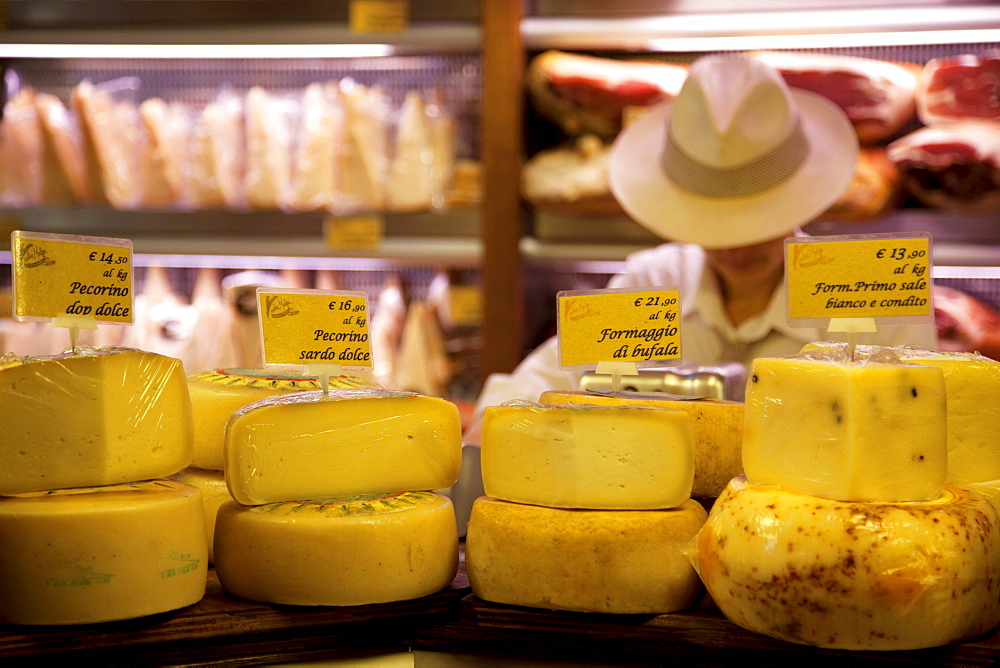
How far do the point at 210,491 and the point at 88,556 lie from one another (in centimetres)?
28

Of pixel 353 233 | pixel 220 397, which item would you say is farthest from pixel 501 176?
pixel 220 397

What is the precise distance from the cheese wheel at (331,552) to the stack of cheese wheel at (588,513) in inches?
3.1

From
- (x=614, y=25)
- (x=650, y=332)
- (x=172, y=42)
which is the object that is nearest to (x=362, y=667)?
(x=650, y=332)

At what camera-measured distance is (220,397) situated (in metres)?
1.38

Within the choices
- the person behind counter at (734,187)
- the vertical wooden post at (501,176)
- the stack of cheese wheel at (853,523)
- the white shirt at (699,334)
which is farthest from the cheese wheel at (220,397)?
the vertical wooden post at (501,176)

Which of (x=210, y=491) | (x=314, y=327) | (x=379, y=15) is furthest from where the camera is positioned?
(x=379, y=15)

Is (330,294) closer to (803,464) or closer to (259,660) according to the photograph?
(259,660)

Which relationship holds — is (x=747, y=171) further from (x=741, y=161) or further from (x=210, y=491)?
(x=210, y=491)

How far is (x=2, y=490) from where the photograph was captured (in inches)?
44.7

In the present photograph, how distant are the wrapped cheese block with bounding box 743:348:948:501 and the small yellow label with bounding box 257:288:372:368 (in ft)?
1.75

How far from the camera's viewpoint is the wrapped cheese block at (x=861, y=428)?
105 centimetres

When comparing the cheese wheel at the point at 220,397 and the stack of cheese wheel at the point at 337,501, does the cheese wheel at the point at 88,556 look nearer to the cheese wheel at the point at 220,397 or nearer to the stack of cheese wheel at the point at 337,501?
the stack of cheese wheel at the point at 337,501

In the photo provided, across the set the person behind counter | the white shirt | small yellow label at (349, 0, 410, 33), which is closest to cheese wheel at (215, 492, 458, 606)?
the person behind counter

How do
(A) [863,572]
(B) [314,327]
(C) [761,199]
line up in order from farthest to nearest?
1. (C) [761,199]
2. (B) [314,327]
3. (A) [863,572]
